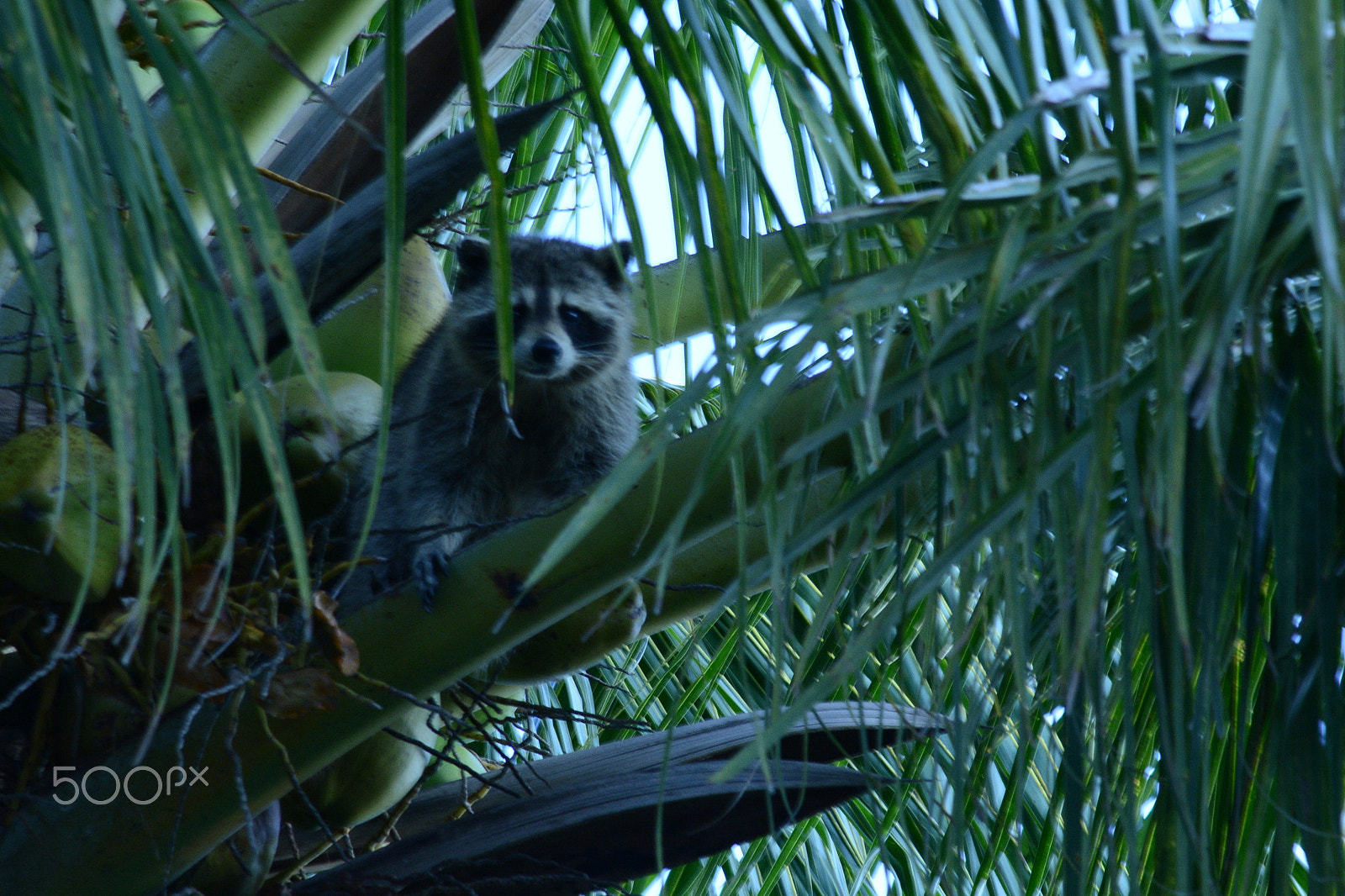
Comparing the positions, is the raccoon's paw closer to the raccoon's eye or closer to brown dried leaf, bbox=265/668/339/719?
brown dried leaf, bbox=265/668/339/719

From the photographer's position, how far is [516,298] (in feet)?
11.8

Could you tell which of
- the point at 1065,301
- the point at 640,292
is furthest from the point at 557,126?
the point at 1065,301

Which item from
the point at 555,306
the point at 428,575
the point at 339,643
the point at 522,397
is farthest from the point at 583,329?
the point at 339,643

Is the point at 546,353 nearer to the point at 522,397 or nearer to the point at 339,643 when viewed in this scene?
the point at 522,397

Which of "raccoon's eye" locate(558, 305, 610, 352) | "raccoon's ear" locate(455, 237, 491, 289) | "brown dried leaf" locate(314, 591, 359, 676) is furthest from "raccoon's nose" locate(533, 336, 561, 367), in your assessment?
"brown dried leaf" locate(314, 591, 359, 676)

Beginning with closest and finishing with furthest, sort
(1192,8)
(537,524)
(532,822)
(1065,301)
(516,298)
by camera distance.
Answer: (1065,301) → (1192,8) → (537,524) → (532,822) → (516,298)

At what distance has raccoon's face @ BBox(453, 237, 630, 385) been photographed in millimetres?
3418

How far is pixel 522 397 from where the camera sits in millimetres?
3502

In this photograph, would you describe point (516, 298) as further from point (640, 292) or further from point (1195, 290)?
point (1195, 290)

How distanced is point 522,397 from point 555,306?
10.9 inches

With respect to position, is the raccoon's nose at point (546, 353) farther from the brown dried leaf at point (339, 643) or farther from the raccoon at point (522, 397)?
the brown dried leaf at point (339, 643)

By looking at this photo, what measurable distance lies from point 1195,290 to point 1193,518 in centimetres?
19

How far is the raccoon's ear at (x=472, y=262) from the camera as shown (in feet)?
11.7

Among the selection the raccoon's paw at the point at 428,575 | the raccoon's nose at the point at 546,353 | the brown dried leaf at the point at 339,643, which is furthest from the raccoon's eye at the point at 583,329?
the brown dried leaf at the point at 339,643
